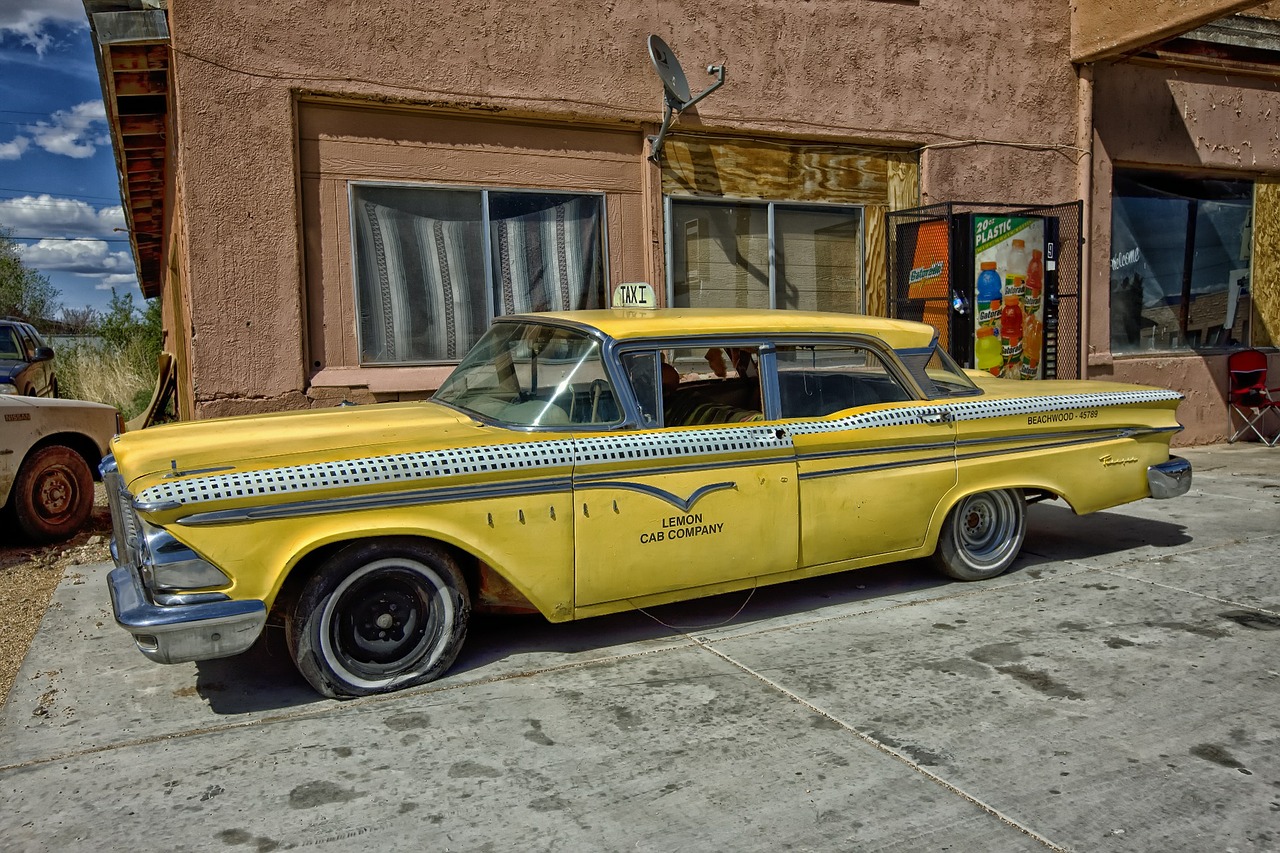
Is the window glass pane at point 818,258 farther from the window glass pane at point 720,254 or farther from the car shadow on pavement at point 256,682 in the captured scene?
the car shadow on pavement at point 256,682

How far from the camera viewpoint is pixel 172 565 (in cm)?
346

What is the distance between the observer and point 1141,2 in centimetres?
955

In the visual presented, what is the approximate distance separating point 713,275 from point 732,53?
1947 millimetres

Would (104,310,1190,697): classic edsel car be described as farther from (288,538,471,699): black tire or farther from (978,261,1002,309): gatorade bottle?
(978,261,1002,309): gatorade bottle

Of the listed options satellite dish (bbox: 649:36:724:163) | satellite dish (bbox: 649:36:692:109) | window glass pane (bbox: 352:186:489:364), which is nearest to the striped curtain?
window glass pane (bbox: 352:186:489:364)

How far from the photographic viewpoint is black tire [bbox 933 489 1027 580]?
17.3 ft

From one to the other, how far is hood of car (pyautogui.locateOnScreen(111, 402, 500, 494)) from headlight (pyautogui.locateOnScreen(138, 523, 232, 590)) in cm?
20

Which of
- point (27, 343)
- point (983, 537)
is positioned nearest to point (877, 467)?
point (983, 537)

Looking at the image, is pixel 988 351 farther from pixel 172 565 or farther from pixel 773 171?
pixel 172 565

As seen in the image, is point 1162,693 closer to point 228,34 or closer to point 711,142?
point 711,142

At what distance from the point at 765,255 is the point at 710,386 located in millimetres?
4476

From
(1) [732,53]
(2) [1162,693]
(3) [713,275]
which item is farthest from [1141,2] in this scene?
(2) [1162,693]

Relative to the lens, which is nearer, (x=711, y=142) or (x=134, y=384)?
(x=711, y=142)

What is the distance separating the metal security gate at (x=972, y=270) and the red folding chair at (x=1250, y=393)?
2.40 meters
